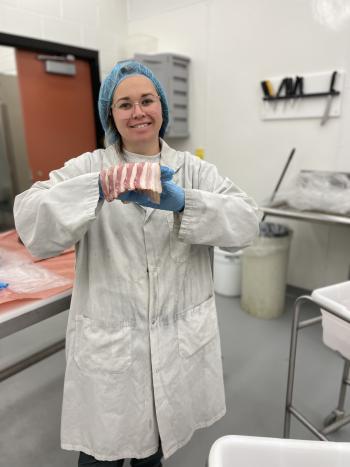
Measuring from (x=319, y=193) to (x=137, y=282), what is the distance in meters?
1.57

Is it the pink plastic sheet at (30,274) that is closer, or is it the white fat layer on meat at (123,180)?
the white fat layer on meat at (123,180)

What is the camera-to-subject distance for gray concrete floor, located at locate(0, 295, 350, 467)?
1.42 m

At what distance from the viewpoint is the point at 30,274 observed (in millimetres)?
1234

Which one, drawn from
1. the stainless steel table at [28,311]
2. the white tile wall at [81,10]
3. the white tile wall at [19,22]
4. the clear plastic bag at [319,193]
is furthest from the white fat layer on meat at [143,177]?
the white tile wall at [81,10]

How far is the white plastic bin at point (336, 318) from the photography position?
1.04 metres

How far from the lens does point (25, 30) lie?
266cm

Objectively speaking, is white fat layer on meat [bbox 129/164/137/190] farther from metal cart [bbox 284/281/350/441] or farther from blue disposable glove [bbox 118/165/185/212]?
metal cart [bbox 284/281/350/441]

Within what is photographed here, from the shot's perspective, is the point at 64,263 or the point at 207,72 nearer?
the point at 64,263

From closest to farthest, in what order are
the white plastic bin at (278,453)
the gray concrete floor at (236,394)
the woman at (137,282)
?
the white plastic bin at (278,453) → the woman at (137,282) → the gray concrete floor at (236,394)

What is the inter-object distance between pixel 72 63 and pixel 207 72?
47.1 inches

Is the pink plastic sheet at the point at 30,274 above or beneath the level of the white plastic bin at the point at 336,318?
above

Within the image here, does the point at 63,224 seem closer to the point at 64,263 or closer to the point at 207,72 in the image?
the point at 64,263

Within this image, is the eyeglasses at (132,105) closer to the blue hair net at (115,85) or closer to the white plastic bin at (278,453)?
the blue hair net at (115,85)

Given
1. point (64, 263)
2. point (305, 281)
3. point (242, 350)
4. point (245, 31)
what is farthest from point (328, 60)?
point (64, 263)
